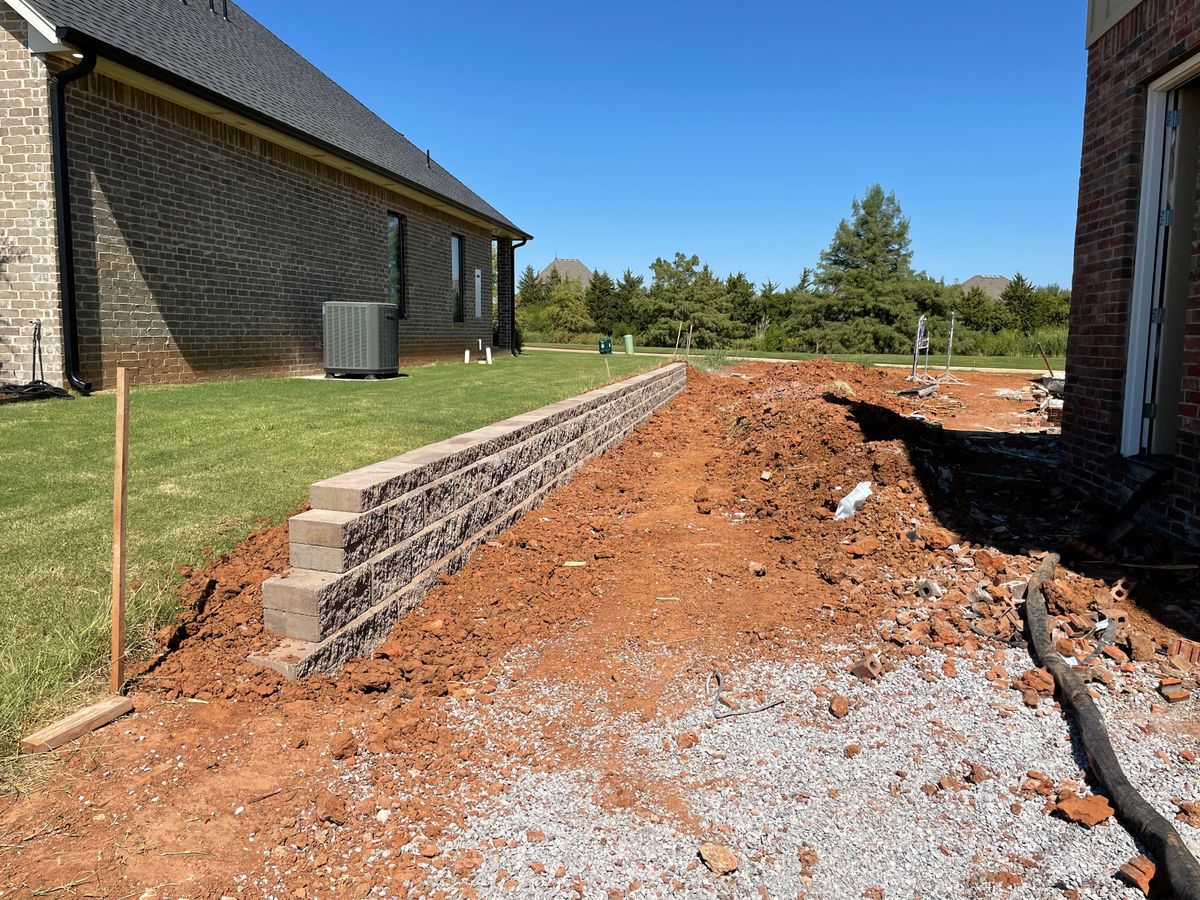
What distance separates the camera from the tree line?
132 ft

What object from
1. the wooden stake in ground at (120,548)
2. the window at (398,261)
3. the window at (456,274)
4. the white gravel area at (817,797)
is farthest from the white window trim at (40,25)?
the window at (456,274)

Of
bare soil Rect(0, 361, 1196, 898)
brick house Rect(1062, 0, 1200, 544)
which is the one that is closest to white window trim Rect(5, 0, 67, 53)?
bare soil Rect(0, 361, 1196, 898)

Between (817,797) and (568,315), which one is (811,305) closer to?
(568,315)

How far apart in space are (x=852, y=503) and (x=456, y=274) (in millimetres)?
16000

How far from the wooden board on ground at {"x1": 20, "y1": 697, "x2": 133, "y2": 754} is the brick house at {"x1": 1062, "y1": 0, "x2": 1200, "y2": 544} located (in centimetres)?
552

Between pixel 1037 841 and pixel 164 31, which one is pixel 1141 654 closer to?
pixel 1037 841

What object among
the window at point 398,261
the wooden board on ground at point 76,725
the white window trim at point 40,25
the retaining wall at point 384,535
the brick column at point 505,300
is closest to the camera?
the wooden board on ground at point 76,725

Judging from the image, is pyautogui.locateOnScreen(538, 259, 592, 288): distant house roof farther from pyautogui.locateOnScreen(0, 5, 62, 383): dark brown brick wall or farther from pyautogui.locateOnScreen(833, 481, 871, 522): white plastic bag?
pyautogui.locateOnScreen(833, 481, 871, 522): white plastic bag

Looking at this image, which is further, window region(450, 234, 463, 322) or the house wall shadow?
window region(450, 234, 463, 322)

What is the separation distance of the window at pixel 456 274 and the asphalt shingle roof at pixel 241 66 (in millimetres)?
1045

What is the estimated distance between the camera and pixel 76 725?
2717 mm

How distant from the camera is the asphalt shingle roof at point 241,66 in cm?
880

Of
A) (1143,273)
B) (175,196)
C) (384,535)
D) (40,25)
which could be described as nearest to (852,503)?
(1143,273)

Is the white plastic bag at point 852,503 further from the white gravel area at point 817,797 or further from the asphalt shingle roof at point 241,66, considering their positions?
the asphalt shingle roof at point 241,66
